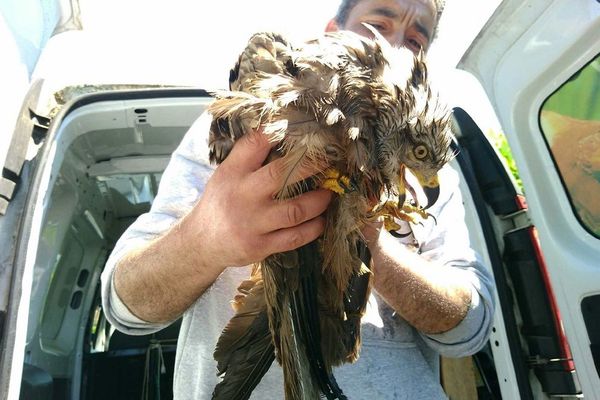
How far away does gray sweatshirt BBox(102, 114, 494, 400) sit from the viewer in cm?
172

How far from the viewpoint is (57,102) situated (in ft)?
8.86

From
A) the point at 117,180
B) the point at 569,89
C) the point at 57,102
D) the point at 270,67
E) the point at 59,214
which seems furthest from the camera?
the point at 117,180

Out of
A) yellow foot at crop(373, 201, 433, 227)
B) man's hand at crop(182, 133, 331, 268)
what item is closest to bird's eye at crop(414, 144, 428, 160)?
yellow foot at crop(373, 201, 433, 227)

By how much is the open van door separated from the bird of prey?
2.82ft

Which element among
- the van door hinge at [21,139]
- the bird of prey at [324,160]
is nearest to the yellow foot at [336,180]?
the bird of prey at [324,160]

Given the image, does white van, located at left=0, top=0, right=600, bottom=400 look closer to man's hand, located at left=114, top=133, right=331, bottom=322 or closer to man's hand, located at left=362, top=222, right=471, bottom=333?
man's hand, located at left=362, top=222, right=471, bottom=333

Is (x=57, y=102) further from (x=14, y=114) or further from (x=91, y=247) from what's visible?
(x=91, y=247)

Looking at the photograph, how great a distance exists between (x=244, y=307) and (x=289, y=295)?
0.67 feet

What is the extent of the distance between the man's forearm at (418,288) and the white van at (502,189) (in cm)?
63

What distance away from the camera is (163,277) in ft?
5.14

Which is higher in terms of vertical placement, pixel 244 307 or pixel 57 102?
pixel 57 102

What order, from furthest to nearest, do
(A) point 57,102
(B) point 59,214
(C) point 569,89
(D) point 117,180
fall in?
(D) point 117,180 → (B) point 59,214 → (A) point 57,102 → (C) point 569,89

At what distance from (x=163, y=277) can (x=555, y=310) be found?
1.71 m

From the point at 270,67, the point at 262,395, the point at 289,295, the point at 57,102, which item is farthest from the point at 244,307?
the point at 57,102
